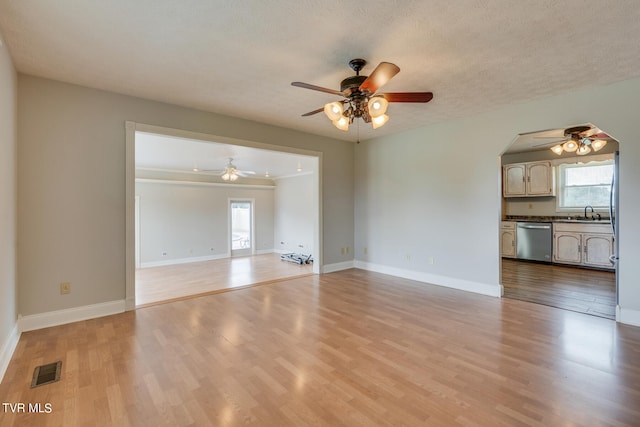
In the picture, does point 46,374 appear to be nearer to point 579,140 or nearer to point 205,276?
point 205,276

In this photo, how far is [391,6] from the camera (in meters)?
1.99

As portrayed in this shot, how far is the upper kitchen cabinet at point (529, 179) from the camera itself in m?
6.42

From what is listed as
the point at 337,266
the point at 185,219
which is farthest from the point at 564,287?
the point at 185,219

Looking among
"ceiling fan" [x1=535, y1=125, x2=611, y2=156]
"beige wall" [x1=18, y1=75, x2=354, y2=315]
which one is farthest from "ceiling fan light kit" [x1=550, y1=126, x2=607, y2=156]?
"beige wall" [x1=18, y1=75, x2=354, y2=315]

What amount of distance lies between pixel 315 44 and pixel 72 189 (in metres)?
3.02

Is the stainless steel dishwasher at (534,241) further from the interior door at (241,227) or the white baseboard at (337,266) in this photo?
the interior door at (241,227)

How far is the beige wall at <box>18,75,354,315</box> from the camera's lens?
303 centimetres

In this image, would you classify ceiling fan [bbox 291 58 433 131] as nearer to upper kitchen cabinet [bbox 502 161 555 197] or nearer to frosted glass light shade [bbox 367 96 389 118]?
frosted glass light shade [bbox 367 96 389 118]

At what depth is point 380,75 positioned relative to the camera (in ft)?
7.52

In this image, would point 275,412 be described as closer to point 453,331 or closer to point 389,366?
point 389,366

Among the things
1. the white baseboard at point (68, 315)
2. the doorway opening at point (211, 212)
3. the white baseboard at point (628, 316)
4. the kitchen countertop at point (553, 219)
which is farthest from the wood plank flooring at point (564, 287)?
the white baseboard at point (68, 315)

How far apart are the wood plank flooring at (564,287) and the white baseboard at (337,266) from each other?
269 centimetres

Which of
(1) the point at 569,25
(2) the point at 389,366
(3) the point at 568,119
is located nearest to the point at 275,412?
(2) the point at 389,366

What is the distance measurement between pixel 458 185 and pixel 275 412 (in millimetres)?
4008
